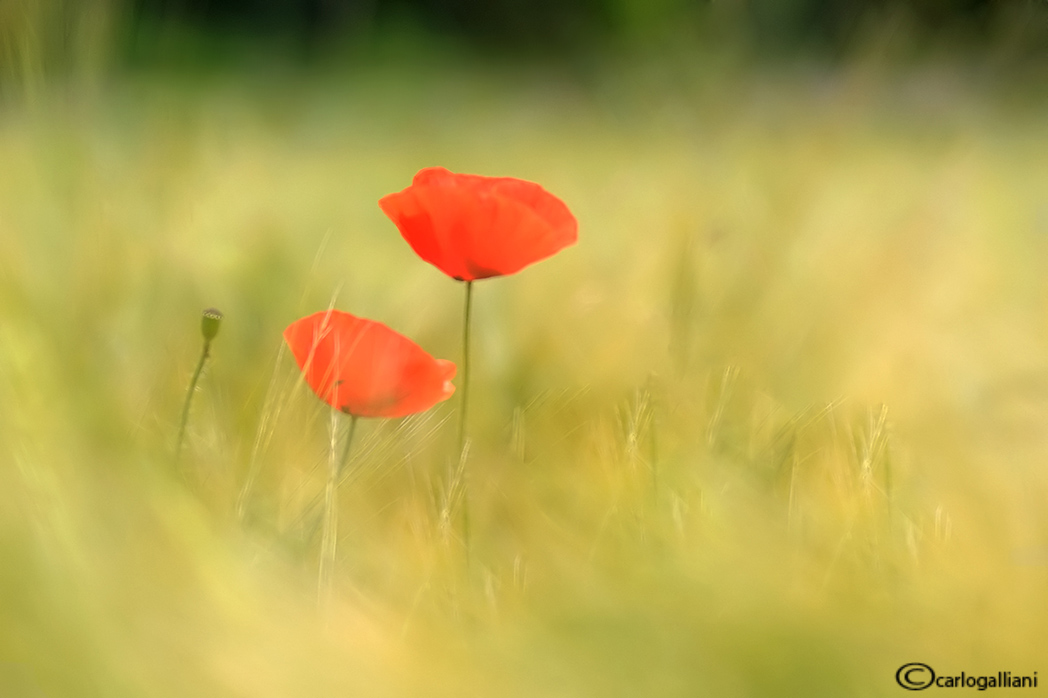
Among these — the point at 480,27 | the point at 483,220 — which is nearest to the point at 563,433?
the point at 483,220

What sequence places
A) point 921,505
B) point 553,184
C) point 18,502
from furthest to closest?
point 553,184, point 921,505, point 18,502

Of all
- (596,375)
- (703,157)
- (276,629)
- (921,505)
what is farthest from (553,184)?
(276,629)

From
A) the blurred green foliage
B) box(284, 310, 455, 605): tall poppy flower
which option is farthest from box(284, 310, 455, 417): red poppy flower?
the blurred green foliage

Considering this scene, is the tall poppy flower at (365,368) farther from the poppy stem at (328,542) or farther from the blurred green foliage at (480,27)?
the blurred green foliage at (480,27)

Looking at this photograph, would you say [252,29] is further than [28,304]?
Yes

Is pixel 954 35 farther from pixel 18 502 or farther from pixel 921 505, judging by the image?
pixel 18 502

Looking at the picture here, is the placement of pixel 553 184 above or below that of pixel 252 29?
below
